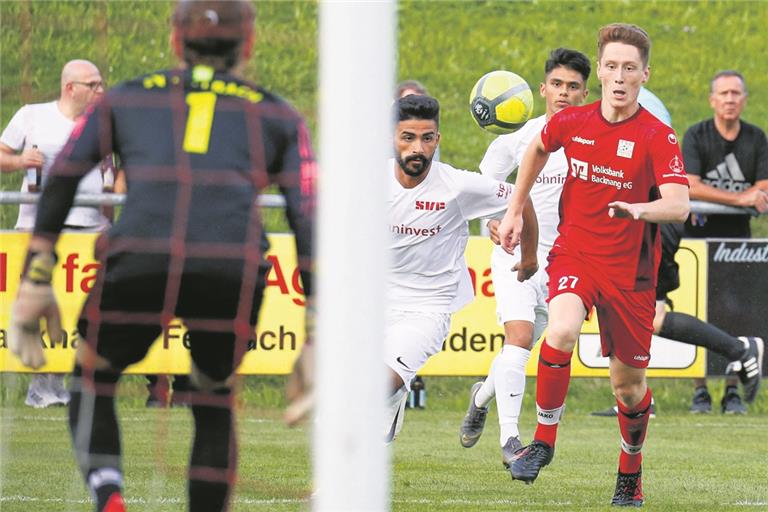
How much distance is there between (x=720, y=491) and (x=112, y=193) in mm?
5017

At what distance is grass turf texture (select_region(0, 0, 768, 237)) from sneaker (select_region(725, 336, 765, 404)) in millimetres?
4757

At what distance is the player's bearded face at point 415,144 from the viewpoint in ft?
23.9

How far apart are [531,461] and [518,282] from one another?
182 cm

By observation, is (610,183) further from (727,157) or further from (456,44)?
(456,44)

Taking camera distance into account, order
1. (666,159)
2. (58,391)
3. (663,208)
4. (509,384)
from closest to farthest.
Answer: (663,208) < (666,159) < (509,384) < (58,391)

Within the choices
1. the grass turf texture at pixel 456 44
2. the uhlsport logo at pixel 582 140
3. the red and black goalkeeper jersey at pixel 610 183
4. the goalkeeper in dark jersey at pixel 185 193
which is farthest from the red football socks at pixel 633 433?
the grass turf texture at pixel 456 44

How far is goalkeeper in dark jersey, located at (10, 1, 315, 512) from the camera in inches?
181

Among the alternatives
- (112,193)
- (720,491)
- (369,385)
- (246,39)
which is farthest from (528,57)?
(369,385)

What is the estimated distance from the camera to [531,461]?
696cm

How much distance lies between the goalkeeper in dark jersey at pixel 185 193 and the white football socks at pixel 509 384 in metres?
3.30

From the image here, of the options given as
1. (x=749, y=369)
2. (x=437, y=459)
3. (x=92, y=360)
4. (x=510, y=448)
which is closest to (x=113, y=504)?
(x=92, y=360)

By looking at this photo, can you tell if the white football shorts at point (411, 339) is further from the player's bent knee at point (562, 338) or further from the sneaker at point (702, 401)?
the sneaker at point (702, 401)

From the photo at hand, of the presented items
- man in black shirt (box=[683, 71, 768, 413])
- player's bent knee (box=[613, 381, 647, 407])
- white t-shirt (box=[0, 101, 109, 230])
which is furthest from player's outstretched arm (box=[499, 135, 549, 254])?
man in black shirt (box=[683, 71, 768, 413])

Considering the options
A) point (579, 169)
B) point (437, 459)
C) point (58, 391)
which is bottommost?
point (58, 391)
